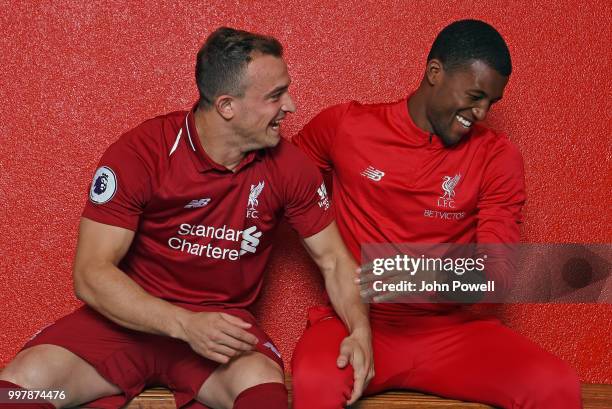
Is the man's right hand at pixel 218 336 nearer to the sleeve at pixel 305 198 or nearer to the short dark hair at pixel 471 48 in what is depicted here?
the sleeve at pixel 305 198

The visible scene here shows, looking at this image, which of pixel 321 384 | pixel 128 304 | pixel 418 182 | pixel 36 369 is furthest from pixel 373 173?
pixel 36 369

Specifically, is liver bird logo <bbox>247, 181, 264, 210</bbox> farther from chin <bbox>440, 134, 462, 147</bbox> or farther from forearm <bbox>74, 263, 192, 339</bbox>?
chin <bbox>440, 134, 462, 147</bbox>

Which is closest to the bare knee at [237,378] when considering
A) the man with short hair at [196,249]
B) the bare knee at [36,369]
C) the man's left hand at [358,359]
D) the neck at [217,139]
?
the man with short hair at [196,249]

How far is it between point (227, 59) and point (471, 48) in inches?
18.4

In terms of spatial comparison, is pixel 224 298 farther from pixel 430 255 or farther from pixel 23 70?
pixel 23 70

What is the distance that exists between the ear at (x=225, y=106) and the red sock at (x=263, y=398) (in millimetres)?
497

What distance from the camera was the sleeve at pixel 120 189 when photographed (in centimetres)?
157

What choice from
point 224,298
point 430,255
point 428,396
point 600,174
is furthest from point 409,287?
point 600,174

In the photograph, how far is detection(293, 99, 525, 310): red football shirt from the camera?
1.75m

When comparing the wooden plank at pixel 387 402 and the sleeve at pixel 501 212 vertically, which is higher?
the sleeve at pixel 501 212

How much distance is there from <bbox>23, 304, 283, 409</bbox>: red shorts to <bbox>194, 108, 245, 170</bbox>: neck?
0.30 metres

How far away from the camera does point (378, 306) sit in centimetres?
178

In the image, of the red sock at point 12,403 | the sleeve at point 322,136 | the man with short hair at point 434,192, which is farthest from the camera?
the sleeve at point 322,136

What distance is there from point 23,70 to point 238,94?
63 cm
